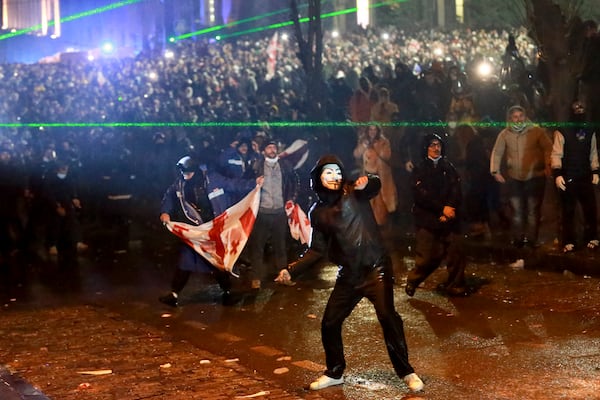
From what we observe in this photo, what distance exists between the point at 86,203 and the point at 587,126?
1050 centimetres

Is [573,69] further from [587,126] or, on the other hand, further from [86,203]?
[86,203]

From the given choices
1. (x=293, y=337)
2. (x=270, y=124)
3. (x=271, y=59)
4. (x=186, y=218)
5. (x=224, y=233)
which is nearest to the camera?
(x=293, y=337)

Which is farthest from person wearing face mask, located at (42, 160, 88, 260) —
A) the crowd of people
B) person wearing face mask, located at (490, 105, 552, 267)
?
person wearing face mask, located at (490, 105, 552, 267)

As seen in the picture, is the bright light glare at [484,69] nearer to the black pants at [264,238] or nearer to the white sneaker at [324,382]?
the black pants at [264,238]

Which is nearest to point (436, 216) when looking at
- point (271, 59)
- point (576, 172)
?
point (576, 172)

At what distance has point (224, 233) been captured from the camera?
445 inches

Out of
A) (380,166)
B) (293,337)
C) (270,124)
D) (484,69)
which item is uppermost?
(484,69)

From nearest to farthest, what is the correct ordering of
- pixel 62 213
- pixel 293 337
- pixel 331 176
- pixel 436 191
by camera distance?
pixel 331 176, pixel 293 337, pixel 436 191, pixel 62 213

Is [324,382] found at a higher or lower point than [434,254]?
lower

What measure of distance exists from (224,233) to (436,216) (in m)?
2.41

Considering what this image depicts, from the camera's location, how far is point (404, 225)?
54.5 ft

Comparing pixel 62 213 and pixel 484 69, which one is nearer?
pixel 62 213

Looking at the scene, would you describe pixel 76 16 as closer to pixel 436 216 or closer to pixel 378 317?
pixel 436 216

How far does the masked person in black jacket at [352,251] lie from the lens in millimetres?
6809
